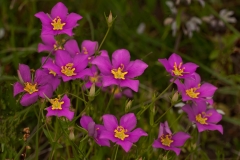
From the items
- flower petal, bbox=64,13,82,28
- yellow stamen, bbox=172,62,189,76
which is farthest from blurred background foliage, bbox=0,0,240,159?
yellow stamen, bbox=172,62,189,76

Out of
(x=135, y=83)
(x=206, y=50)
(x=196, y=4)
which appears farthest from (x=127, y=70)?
(x=196, y=4)

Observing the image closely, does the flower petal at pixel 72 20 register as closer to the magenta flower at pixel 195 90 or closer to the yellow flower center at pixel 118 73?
the yellow flower center at pixel 118 73

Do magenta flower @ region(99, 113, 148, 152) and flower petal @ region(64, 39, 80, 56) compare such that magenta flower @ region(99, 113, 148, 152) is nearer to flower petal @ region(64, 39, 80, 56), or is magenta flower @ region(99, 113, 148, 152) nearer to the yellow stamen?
the yellow stamen

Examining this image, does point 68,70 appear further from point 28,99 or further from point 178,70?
point 178,70

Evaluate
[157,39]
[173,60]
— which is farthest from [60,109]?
[157,39]

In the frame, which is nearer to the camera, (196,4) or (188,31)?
(188,31)

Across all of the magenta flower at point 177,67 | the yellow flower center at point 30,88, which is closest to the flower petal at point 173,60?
the magenta flower at point 177,67

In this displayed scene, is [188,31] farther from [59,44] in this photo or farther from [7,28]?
[59,44]
